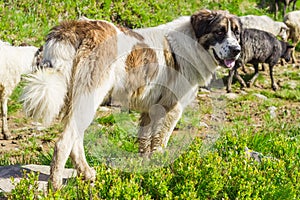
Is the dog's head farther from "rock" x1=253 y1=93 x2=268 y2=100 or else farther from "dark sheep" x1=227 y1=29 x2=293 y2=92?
"dark sheep" x1=227 y1=29 x2=293 y2=92

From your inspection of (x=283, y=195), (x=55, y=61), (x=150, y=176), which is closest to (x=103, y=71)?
(x=55, y=61)

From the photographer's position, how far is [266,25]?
12.9 m

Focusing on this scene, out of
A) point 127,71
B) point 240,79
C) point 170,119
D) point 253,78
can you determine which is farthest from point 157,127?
point 253,78

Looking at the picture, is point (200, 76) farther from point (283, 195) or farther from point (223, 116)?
point (223, 116)

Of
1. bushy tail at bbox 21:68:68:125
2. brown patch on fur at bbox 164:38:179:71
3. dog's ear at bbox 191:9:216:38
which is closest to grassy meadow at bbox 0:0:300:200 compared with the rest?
bushy tail at bbox 21:68:68:125

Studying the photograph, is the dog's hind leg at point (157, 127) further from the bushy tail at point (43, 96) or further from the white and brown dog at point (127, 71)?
the bushy tail at point (43, 96)

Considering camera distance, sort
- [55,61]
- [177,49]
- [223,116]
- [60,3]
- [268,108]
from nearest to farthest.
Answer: [55,61]
[177,49]
[223,116]
[268,108]
[60,3]

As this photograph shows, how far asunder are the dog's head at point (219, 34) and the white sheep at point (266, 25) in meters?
8.06

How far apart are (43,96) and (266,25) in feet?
33.8

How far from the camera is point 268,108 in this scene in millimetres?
8797

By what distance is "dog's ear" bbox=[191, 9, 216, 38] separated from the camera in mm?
4625

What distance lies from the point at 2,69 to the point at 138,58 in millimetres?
3179

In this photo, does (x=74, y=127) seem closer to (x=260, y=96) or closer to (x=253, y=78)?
(x=260, y=96)

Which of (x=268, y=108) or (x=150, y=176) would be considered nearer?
(x=150, y=176)
